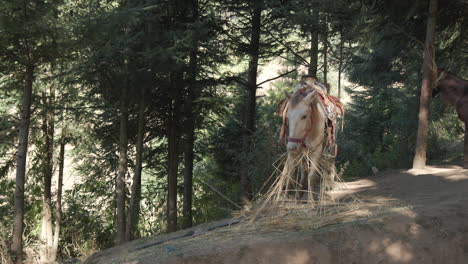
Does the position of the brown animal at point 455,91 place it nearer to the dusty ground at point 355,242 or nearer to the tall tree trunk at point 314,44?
the tall tree trunk at point 314,44

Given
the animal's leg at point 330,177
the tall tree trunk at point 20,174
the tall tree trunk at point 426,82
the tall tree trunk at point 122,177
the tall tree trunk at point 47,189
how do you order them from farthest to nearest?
1. the tall tree trunk at point 47,189
2. the tall tree trunk at point 122,177
3. the tall tree trunk at point 426,82
4. the tall tree trunk at point 20,174
5. the animal's leg at point 330,177

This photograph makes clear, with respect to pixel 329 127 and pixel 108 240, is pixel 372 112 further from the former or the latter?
pixel 329 127

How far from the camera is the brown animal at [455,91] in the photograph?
465 inches

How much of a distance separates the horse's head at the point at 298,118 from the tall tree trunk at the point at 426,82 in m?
5.85

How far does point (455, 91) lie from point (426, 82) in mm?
832

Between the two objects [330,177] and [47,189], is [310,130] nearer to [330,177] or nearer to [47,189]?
[330,177]

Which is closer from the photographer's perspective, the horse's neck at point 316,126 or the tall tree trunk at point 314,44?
the horse's neck at point 316,126

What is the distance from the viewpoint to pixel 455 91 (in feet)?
39.3

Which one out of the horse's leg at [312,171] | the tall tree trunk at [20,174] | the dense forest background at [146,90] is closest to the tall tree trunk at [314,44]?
the dense forest background at [146,90]

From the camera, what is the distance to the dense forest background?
11.3m

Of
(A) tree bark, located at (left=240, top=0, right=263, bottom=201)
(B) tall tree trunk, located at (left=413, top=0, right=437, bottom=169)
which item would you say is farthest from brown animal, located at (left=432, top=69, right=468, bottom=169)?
(A) tree bark, located at (left=240, top=0, right=263, bottom=201)

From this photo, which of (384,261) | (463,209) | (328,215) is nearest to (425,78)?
(463,209)

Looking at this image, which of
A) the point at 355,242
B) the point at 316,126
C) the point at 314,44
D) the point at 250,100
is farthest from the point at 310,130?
the point at 250,100

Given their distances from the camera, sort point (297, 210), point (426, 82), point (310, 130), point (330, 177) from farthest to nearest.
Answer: point (426, 82) < point (330, 177) < point (310, 130) < point (297, 210)
